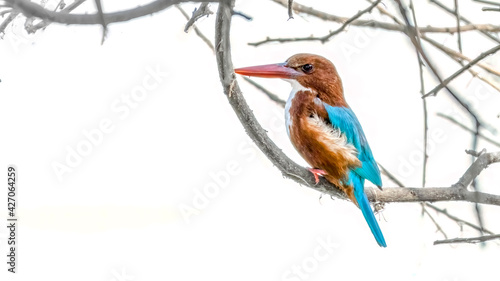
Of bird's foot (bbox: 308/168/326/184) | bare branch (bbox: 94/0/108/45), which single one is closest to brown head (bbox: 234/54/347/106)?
bird's foot (bbox: 308/168/326/184)

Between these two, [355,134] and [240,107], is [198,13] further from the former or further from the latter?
[355,134]

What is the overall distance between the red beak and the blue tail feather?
2.32 feet

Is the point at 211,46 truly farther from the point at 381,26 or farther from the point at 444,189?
the point at 444,189

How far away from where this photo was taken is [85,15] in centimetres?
114

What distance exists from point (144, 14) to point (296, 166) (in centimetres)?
148

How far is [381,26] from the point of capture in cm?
323

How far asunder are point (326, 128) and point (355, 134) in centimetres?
19

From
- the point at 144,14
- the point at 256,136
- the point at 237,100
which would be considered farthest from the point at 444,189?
the point at 144,14

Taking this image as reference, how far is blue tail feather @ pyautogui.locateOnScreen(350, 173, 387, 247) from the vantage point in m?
2.93

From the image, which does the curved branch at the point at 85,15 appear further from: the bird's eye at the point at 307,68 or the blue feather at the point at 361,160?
the bird's eye at the point at 307,68

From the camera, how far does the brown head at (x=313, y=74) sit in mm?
3330

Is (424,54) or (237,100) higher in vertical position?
(237,100)

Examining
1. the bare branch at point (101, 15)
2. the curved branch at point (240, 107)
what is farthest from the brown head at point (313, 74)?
the bare branch at point (101, 15)

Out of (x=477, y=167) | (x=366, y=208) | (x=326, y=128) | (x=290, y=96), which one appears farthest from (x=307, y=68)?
(x=477, y=167)
